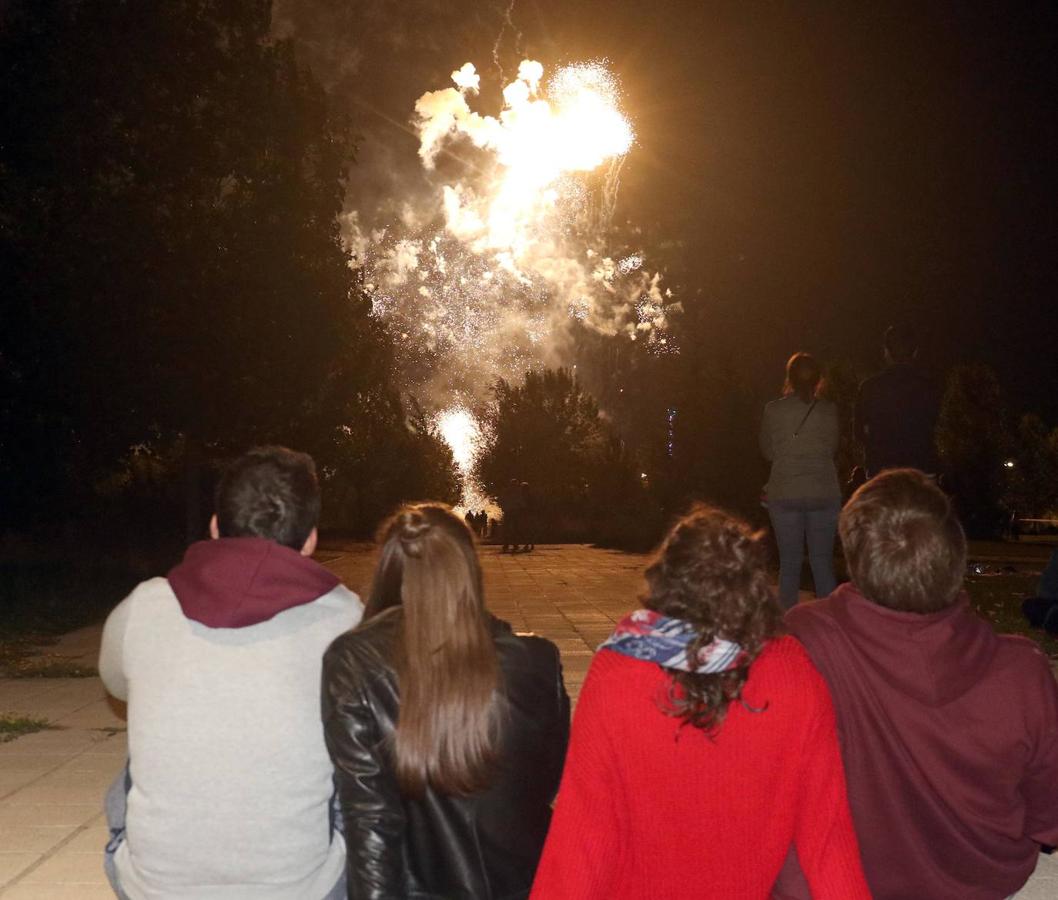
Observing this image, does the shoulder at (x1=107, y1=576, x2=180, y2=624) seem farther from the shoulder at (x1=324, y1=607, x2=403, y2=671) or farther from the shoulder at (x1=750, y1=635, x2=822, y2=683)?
the shoulder at (x1=750, y1=635, x2=822, y2=683)

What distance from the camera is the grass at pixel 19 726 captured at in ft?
24.7

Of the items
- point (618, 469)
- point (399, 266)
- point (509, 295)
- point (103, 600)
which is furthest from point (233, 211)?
point (509, 295)

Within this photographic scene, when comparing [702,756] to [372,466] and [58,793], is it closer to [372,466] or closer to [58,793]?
[58,793]

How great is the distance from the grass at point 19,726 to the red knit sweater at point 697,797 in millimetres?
5561

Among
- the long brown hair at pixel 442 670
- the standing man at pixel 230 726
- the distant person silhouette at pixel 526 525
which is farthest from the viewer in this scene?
the distant person silhouette at pixel 526 525

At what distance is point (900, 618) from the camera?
3.11m

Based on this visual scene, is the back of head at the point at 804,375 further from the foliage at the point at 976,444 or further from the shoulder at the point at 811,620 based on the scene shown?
the foliage at the point at 976,444

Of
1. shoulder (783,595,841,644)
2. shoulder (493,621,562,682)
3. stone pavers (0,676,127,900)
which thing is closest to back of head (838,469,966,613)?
shoulder (783,595,841,644)

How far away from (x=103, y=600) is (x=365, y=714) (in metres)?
14.2

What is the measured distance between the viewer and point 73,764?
673cm

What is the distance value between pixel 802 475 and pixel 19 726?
15.6 feet

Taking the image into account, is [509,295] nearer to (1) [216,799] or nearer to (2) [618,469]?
(2) [618,469]

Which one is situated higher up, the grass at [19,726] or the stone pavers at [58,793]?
the stone pavers at [58,793]

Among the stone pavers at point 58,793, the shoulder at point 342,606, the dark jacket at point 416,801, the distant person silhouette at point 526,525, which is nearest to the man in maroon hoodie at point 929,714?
the dark jacket at point 416,801
